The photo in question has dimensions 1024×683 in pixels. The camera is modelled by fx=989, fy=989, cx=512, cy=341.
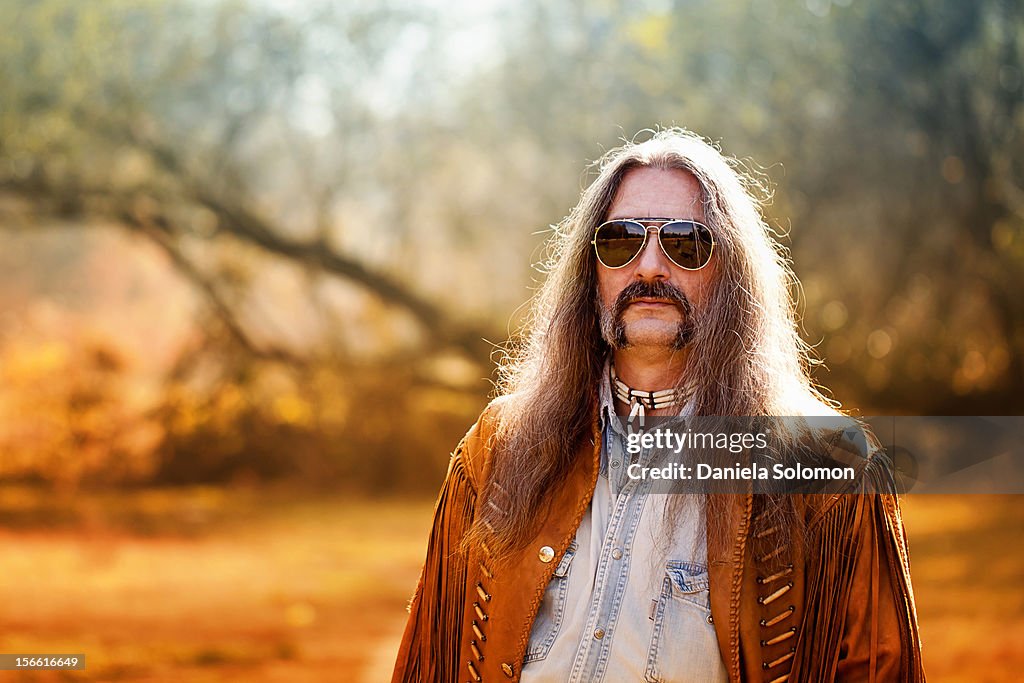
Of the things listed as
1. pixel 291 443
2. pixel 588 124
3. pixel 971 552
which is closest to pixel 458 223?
pixel 588 124

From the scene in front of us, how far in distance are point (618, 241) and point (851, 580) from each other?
3.05 feet

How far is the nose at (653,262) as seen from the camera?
234 cm

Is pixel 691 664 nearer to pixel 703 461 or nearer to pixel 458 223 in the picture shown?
pixel 703 461

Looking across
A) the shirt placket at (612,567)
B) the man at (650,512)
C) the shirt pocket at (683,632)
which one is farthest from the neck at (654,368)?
the shirt pocket at (683,632)

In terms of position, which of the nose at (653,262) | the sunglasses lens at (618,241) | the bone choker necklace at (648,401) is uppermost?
the sunglasses lens at (618,241)

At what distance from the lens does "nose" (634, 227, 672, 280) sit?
2344 millimetres

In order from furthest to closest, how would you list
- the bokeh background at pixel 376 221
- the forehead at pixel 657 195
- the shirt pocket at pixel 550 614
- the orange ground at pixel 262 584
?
the bokeh background at pixel 376 221, the orange ground at pixel 262 584, the forehead at pixel 657 195, the shirt pocket at pixel 550 614

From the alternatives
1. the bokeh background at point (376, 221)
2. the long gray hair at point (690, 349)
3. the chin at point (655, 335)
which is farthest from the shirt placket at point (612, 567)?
the bokeh background at point (376, 221)

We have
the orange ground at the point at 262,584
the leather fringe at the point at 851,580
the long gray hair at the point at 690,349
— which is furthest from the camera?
the orange ground at the point at 262,584

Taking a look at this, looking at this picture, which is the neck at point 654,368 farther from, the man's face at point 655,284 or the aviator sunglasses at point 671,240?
the aviator sunglasses at point 671,240

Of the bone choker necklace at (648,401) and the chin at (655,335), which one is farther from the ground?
the chin at (655,335)

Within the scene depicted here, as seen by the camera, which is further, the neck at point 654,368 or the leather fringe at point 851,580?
the neck at point 654,368

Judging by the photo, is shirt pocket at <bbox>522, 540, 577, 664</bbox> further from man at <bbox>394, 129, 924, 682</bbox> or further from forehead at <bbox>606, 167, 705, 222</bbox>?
forehead at <bbox>606, 167, 705, 222</bbox>

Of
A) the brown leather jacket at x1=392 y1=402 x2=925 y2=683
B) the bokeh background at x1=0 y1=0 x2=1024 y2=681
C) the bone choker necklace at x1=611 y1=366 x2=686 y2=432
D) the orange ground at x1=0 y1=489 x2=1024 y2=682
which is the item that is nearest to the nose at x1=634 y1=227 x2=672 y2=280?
the bone choker necklace at x1=611 y1=366 x2=686 y2=432
